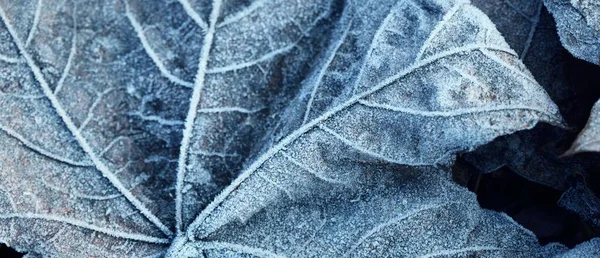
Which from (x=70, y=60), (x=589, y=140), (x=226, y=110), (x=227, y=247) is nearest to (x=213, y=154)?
(x=226, y=110)

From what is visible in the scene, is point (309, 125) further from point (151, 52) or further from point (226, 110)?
point (151, 52)

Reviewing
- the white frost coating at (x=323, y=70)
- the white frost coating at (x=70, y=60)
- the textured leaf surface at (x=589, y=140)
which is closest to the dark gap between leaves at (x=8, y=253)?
the white frost coating at (x=70, y=60)

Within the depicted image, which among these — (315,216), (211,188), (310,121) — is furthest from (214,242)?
Answer: (310,121)

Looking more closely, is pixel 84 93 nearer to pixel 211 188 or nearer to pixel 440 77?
pixel 211 188

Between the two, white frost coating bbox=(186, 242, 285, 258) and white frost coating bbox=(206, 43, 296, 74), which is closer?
white frost coating bbox=(186, 242, 285, 258)

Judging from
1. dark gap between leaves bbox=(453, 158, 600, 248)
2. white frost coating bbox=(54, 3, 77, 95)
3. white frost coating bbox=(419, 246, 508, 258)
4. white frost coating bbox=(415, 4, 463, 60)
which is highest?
white frost coating bbox=(415, 4, 463, 60)

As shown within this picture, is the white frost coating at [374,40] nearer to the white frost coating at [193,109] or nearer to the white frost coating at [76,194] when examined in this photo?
the white frost coating at [193,109]

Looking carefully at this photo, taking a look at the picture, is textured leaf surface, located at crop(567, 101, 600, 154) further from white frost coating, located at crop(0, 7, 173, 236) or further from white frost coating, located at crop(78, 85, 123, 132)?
white frost coating, located at crop(78, 85, 123, 132)

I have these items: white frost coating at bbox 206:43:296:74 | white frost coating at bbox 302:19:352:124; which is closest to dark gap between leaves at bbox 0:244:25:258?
white frost coating at bbox 206:43:296:74
